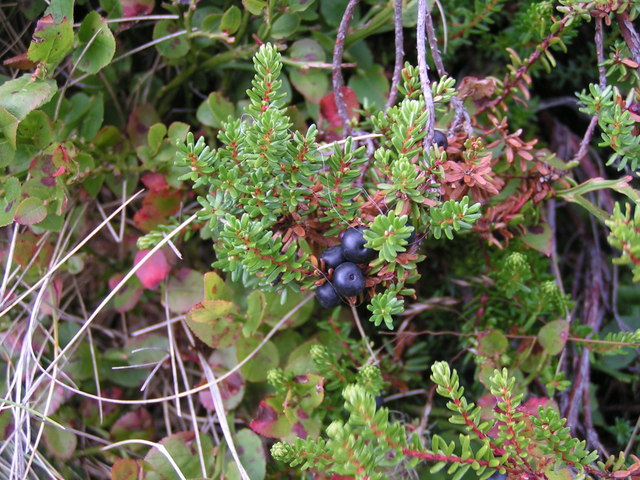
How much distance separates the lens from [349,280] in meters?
1.23

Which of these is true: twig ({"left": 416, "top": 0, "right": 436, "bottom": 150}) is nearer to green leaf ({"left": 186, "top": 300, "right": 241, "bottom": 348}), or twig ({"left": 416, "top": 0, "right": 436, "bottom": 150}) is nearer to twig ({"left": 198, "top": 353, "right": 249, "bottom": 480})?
Result: green leaf ({"left": 186, "top": 300, "right": 241, "bottom": 348})

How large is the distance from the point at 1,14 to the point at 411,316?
65.8 inches

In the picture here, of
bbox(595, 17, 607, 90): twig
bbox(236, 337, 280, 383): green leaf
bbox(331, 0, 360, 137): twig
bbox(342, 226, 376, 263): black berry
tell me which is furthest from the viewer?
bbox(236, 337, 280, 383): green leaf

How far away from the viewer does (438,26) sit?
1907 mm

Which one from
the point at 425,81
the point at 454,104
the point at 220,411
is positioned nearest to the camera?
the point at 425,81

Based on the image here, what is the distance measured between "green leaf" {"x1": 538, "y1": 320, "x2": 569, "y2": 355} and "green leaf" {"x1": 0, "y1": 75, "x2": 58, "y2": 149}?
1.51 metres

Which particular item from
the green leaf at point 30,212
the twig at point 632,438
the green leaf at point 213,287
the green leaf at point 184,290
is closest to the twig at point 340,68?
the green leaf at point 213,287

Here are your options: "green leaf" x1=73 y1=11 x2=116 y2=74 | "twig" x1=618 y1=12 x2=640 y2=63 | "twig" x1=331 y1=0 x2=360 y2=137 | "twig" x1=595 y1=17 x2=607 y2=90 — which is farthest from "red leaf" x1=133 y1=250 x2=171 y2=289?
"twig" x1=618 y1=12 x2=640 y2=63

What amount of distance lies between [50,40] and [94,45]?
0.14m

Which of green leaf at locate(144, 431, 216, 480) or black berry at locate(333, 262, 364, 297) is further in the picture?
green leaf at locate(144, 431, 216, 480)

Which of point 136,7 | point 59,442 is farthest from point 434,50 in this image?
point 59,442

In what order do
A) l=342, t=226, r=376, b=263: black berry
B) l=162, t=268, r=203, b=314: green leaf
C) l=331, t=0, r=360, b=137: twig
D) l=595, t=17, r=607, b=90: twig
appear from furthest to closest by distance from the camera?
l=162, t=268, r=203, b=314: green leaf → l=331, t=0, r=360, b=137: twig → l=595, t=17, r=607, b=90: twig → l=342, t=226, r=376, b=263: black berry

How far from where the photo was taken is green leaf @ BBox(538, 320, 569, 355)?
5.30 ft

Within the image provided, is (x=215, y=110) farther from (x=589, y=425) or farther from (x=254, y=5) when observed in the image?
(x=589, y=425)
